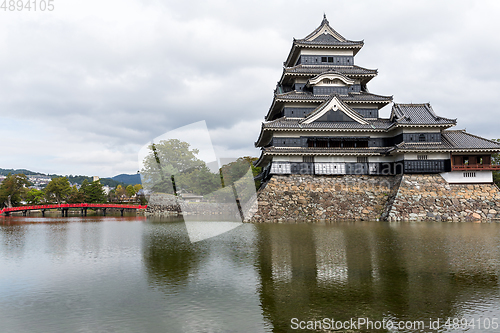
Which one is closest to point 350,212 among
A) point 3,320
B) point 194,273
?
point 194,273

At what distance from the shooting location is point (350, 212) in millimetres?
30125

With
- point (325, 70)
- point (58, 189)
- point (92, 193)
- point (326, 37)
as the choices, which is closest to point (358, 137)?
point (325, 70)

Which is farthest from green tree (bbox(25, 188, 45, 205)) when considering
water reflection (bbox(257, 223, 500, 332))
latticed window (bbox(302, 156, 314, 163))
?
water reflection (bbox(257, 223, 500, 332))

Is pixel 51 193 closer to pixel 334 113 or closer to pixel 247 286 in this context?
pixel 334 113

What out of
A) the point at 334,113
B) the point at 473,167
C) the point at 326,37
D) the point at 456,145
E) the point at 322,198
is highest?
the point at 326,37

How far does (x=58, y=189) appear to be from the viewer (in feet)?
239

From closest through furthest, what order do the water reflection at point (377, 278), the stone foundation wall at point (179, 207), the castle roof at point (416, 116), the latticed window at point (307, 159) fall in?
the water reflection at point (377, 278) → the castle roof at point (416, 116) → the latticed window at point (307, 159) → the stone foundation wall at point (179, 207)

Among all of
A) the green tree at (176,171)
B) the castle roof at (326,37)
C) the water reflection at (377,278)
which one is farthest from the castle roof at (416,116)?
the green tree at (176,171)

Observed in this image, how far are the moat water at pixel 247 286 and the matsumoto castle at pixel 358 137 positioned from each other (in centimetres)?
1592

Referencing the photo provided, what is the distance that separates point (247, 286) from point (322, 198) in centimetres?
2218

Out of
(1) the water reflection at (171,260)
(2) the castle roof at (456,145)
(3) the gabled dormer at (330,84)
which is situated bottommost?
(1) the water reflection at (171,260)

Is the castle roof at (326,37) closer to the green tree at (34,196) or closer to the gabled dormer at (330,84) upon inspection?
the gabled dormer at (330,84)

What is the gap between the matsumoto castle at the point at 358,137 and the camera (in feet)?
101

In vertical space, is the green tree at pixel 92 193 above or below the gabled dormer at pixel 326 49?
below
